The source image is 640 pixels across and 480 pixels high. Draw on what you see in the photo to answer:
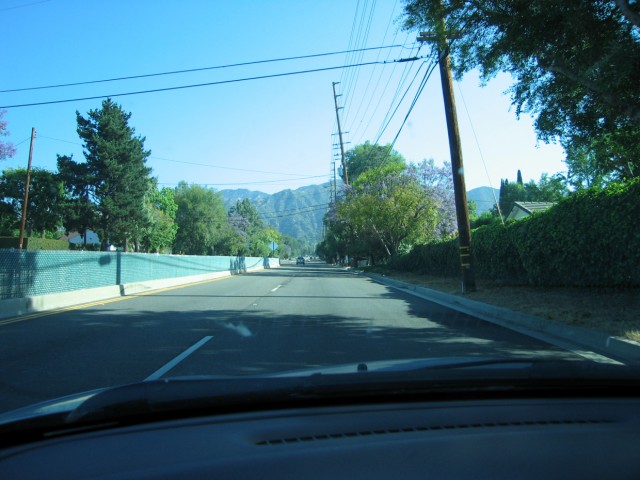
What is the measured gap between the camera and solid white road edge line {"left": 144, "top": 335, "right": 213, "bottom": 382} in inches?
245

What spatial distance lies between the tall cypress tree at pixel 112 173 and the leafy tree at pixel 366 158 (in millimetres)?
29805

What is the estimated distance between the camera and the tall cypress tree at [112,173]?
51.2 metres

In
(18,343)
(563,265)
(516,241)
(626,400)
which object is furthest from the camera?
(516,241)

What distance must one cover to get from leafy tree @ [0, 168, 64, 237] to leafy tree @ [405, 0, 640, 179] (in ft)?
166

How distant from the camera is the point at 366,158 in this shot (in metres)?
74.2

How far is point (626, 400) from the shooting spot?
9.87ft

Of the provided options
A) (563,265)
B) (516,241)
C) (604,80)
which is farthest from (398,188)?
(604,80)

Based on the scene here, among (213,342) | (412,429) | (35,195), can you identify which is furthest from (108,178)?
(412,429)

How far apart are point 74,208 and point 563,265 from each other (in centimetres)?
4833

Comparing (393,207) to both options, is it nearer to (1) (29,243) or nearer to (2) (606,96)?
(2) (606,96)

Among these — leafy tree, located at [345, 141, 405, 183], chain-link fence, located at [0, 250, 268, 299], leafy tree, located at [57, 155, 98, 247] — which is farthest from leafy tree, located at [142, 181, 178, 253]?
chain-link fence, located at [0, 250, 268, 299]

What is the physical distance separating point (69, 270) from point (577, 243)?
1566 cm

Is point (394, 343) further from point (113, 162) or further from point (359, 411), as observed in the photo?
point (113, 162)

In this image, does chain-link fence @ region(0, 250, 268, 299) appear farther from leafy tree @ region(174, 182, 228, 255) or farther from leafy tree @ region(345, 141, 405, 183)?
leafy tree @ region(174, 182, 228, 255)
